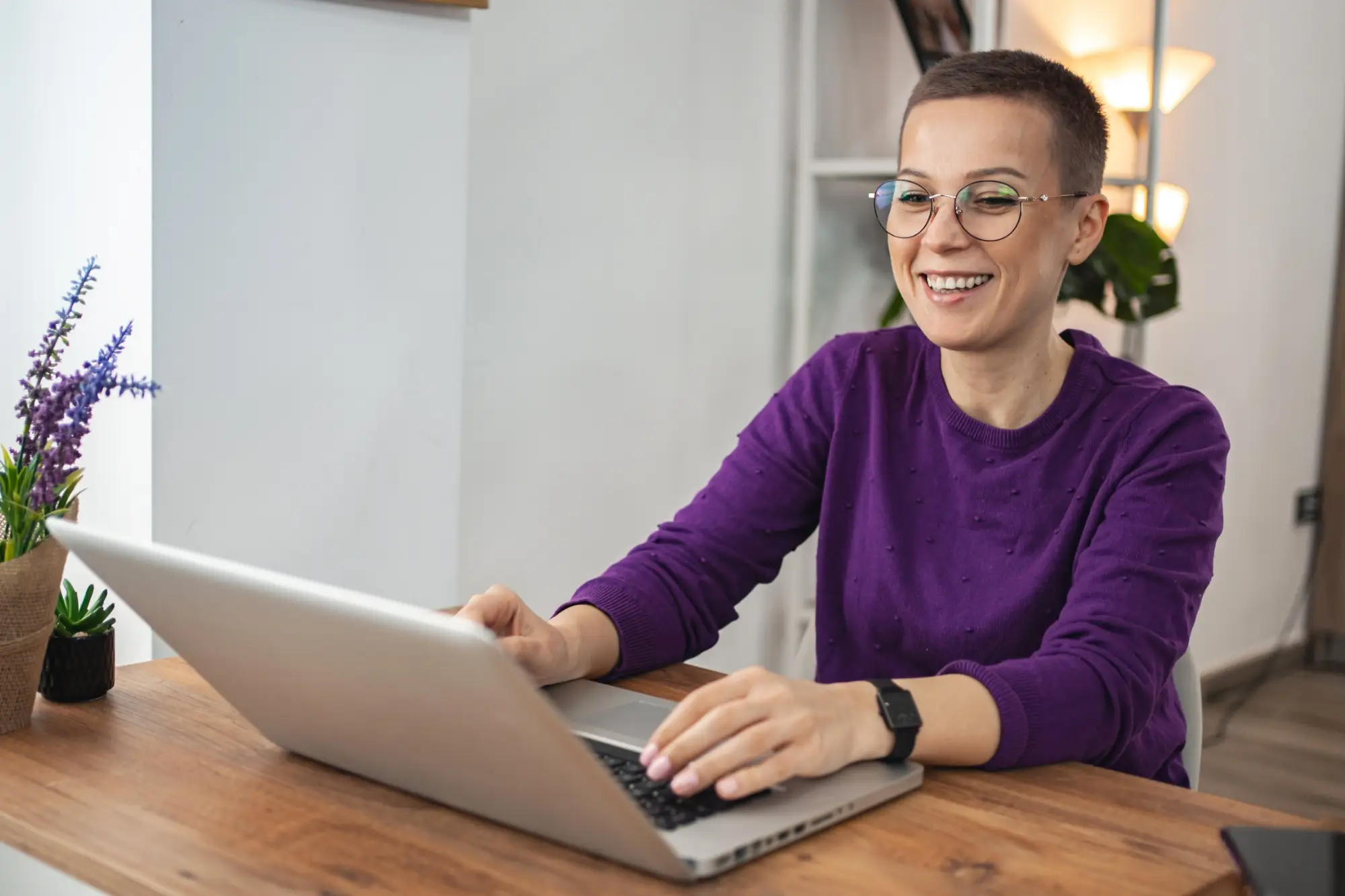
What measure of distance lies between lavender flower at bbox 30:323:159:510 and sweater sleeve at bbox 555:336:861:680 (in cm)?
46

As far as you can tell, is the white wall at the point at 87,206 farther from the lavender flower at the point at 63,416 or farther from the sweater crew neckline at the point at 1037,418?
the sweater crew neckline at the point at 1037,418

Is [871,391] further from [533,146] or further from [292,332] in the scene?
[533,146]

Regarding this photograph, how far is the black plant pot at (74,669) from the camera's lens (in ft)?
3.78

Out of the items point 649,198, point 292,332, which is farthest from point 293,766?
point 649,198

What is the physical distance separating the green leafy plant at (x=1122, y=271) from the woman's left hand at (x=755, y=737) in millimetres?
1823

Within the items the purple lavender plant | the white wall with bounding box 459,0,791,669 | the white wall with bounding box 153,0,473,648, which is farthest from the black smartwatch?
the white wall with bounding box 459,0,791,669

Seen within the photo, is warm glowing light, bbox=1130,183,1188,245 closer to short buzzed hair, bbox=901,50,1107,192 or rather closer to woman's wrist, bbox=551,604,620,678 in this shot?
short buzzed hair, bbox=901,50,1107,192

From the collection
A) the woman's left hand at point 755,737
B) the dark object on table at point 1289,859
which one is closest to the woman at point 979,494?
the woman's left hand at point 755,737

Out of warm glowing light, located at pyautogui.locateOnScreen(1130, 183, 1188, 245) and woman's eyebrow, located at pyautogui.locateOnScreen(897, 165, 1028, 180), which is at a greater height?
warm glowing light, located at pyautogui.locateOnScreen(1130, 183, 1188, 245)

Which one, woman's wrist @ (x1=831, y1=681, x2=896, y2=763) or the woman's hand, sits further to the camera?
the woman's hand

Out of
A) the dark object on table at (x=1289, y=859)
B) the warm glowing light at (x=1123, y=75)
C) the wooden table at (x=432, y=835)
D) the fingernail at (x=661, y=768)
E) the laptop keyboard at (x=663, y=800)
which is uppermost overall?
the warm glowing light at (x=1123, y=75)

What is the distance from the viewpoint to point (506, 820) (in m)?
0.90

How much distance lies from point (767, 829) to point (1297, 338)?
12.0ft

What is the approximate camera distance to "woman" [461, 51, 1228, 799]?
3.93ft
